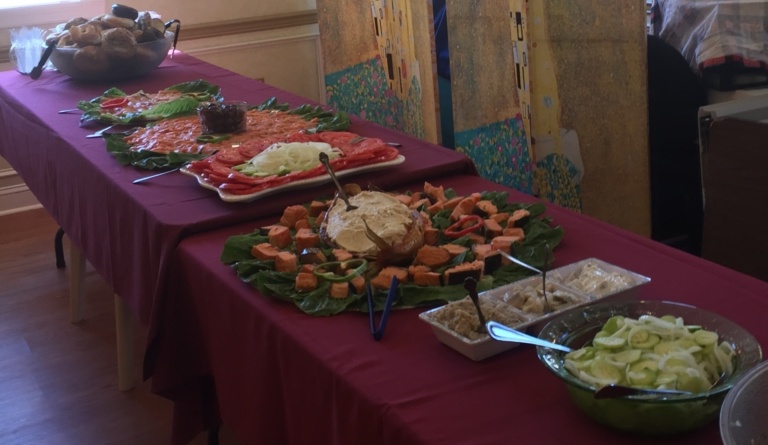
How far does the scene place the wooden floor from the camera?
228 centimetres

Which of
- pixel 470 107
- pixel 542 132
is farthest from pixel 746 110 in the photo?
pixel 470 107

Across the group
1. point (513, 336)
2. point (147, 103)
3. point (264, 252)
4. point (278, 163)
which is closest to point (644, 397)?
point (513, 336)

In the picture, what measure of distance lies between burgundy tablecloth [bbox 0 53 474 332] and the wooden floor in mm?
505

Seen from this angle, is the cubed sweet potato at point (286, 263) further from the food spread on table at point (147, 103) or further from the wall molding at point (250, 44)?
the wall molding at point (250, 44)

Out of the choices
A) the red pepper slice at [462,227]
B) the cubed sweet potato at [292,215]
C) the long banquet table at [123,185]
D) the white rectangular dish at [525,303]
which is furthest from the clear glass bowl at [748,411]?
the long banquet table at [123,185]

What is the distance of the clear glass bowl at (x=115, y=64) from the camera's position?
278 centimetres

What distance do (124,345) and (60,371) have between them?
14.6 inches

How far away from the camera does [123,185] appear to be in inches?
72.9

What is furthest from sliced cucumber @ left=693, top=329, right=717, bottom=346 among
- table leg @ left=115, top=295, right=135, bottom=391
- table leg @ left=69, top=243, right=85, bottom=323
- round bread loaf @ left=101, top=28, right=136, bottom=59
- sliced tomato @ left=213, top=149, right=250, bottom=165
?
round bread loaf @ left=101, top=28, right=136, bottom=59

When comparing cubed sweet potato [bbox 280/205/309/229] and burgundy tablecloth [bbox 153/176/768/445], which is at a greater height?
cubed sweet potato [bbox 280/205/309/229]

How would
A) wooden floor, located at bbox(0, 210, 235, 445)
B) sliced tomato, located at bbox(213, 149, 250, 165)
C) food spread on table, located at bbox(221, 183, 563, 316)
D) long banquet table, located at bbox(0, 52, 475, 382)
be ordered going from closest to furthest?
food spread on table, located at bbox(221, 183, 563, 316) → long banquet table, located at bbox(0, 52, 475, 382) → sliced tomato, located at bbox(213, 149, 250, 165) → wooden floor, located at bbox(0, 210, 235, 445)

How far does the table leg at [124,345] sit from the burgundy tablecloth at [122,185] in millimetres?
226

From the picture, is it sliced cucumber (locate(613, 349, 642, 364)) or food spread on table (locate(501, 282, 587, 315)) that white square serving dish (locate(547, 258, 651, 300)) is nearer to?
food spread on table (locate(501, 282, 587, 315))

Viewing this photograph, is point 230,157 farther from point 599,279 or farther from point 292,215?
point 599,279
